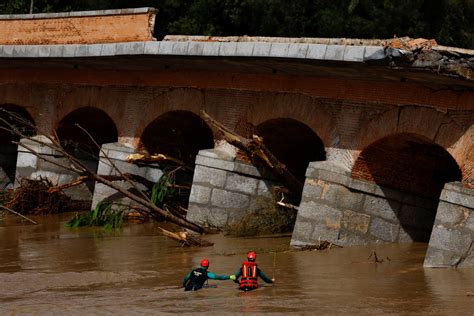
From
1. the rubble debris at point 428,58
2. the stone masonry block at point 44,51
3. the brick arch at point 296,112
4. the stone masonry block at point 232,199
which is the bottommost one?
the stone masonry block at point 232,199

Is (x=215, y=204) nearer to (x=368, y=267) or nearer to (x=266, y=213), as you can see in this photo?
(x=266, y=213)

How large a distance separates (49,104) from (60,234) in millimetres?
4410

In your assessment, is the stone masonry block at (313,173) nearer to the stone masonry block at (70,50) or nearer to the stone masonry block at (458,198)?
the stone masonry block at (458,198)

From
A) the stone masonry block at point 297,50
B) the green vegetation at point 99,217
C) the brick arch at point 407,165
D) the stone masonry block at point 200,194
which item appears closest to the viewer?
the stone masonry block at point 297,50

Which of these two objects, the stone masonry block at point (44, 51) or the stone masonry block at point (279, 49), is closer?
the stone masonry block at point (279, 49)

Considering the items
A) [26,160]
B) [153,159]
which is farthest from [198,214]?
[26,160]

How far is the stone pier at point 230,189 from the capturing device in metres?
17.0

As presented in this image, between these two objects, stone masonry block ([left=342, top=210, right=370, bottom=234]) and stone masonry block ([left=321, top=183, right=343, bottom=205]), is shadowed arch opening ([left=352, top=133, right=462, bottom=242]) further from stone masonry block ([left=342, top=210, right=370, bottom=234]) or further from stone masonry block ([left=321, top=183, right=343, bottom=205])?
stone masonry block ([left=342, top=210, right=370, bottom=234])

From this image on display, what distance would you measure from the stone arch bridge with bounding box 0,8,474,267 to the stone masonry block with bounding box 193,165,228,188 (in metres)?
0.02

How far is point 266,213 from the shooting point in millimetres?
16719

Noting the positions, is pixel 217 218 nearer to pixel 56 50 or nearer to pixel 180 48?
pixel 180 48

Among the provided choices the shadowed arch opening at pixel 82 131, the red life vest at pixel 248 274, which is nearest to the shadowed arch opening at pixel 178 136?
the shadowed arch opening at pixel 82 131

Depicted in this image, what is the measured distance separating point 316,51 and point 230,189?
3.58m

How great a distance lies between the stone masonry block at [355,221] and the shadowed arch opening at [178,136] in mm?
4355
